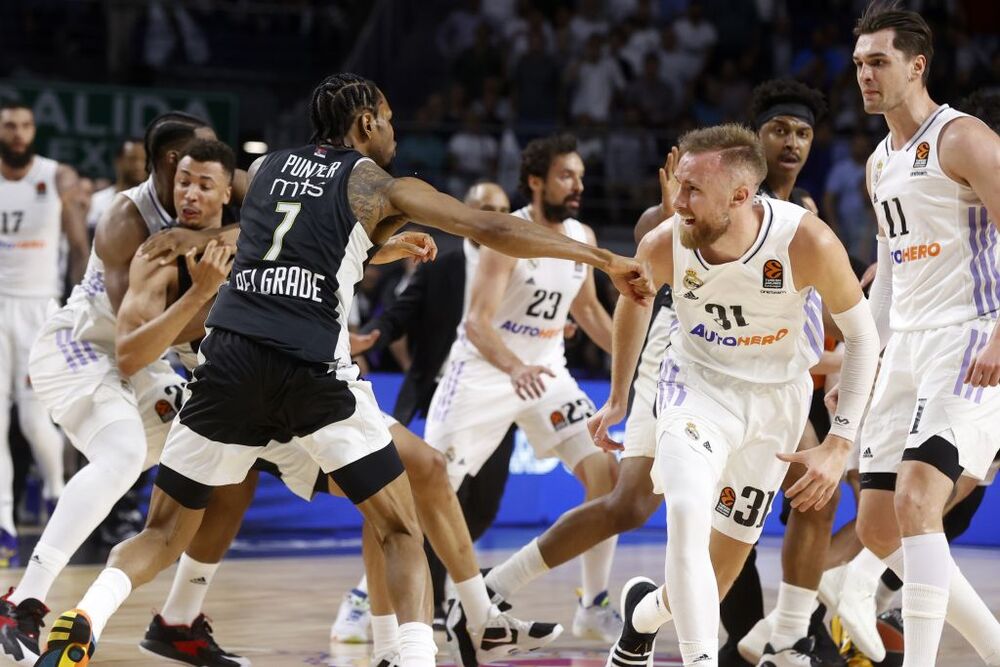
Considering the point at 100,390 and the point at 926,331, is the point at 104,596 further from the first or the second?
the point at 926,331

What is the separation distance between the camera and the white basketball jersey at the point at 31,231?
9.66m

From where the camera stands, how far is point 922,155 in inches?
203

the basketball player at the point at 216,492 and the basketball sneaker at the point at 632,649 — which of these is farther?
the basketball player at the point at 216,492

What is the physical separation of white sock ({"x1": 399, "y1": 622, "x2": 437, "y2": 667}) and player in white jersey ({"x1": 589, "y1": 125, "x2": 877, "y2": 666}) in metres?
A: 0.80

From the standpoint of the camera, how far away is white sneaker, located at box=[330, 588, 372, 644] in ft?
21.8

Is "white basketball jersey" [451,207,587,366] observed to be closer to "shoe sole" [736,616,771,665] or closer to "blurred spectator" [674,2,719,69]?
"shoe sole" [736,616,771,665]

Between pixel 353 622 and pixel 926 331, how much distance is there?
2962 mm

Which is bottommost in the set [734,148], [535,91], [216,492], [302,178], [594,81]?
[216,492]

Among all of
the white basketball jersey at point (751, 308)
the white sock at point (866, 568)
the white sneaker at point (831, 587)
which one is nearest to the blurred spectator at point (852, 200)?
the white sneaker at point (831, 587)

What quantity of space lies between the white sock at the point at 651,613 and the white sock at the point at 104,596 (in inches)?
69.4

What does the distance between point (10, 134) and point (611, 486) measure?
471 cm

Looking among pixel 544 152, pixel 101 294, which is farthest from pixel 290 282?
pixel 544 152

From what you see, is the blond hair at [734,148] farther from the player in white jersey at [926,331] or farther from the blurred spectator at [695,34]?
the blurred spectator at [695,34]

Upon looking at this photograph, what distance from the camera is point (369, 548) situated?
5.81 meters
